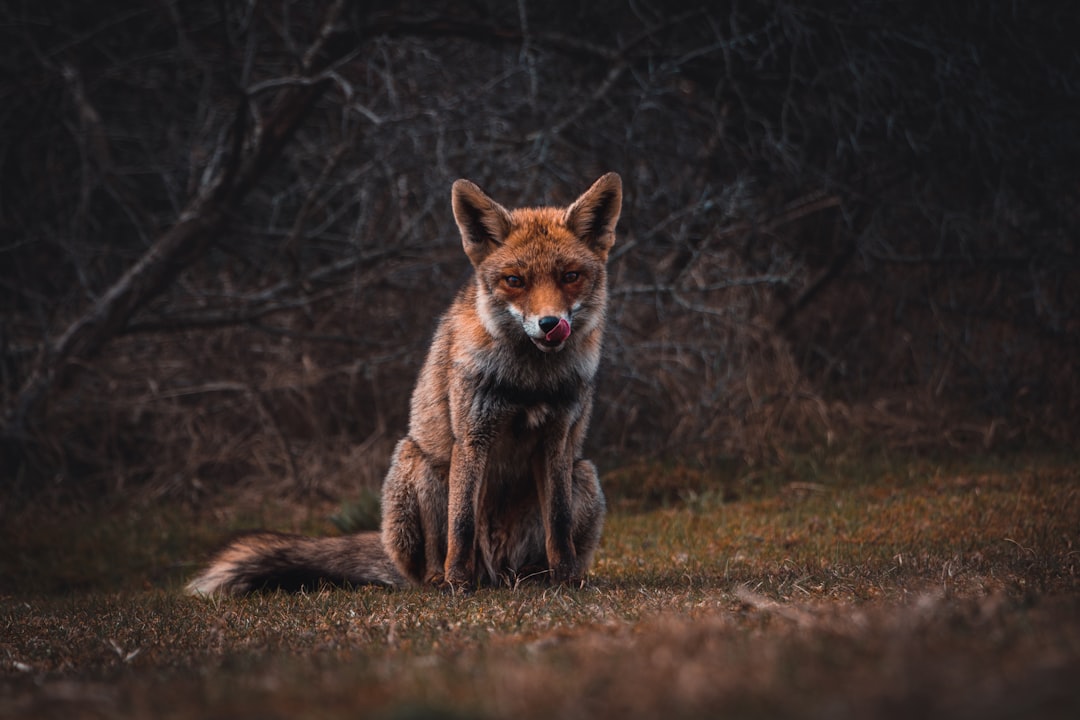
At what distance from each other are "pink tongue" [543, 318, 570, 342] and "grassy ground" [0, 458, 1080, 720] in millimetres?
1280

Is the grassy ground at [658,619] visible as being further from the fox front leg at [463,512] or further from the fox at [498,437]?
the fox at [498,437]

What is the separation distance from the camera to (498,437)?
17.8 feet

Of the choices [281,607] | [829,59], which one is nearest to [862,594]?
[281,607]

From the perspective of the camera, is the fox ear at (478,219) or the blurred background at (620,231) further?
the blurred background at (620,231)

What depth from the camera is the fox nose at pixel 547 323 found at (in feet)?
16.2

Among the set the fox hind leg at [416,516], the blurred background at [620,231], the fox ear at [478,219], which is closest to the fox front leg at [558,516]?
the fox hind leg at [416,516]

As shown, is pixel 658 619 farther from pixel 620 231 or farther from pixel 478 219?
pixel 620 231

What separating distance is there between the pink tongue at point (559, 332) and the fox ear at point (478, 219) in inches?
32.0

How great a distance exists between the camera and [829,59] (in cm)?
991

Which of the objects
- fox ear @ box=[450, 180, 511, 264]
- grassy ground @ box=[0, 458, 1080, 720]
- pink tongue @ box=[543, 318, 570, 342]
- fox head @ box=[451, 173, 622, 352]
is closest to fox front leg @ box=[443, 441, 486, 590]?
grassy ground @ box=[0, 458, 1080, 720]

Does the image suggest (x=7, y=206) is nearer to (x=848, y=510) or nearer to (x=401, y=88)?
(x=401, y=88)

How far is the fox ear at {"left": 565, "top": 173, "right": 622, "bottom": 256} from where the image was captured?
5.53 meters

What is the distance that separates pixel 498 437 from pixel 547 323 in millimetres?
812

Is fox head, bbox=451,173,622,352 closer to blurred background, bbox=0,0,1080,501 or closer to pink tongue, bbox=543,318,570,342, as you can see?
pink tongue, bbox=543,318,570,342
